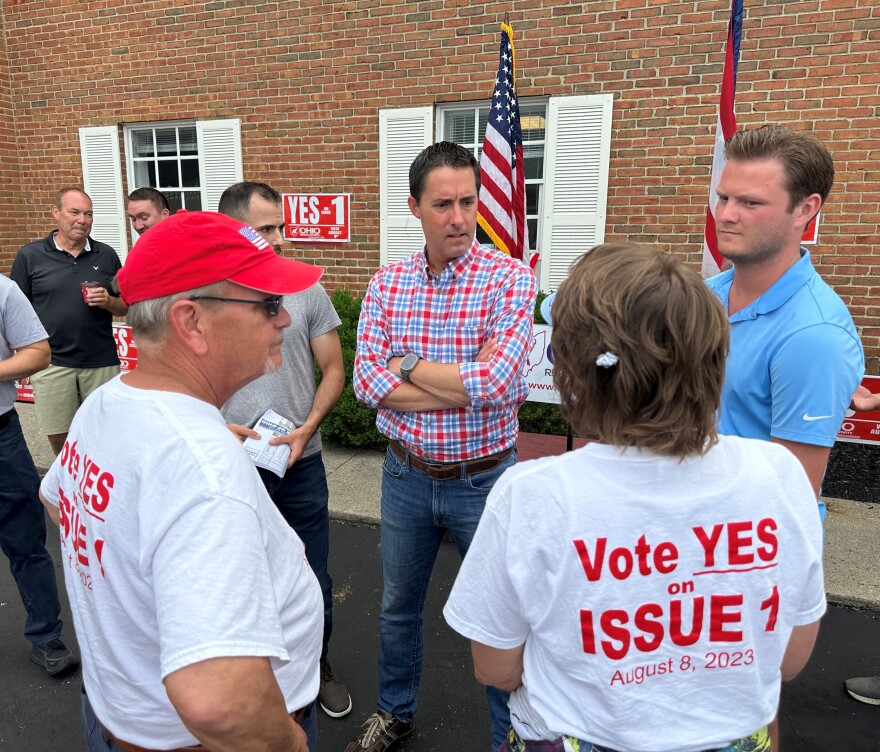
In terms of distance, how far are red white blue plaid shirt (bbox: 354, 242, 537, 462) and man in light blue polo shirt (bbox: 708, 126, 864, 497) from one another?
716 millimetres

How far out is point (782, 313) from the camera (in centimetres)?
174

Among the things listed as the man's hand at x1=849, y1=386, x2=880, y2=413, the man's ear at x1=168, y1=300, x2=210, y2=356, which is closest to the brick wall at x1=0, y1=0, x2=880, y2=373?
the man's hand at x1=849, y1=386, x2=880, y2=413

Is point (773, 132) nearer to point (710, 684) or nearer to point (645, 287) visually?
point (645, 287)

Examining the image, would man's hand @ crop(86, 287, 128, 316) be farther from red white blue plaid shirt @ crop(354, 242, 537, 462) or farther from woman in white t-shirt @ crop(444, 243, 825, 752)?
woman in white t-shirt @ crop(444, 243, 825, 752)

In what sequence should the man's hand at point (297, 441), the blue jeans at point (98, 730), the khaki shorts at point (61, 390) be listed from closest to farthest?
the blue jeans at point (98, 730)
the man's hand at point (297, 441)
the khaki shorts at point (61, 390)

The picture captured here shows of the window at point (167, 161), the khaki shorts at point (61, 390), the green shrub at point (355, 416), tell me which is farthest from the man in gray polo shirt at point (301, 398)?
the window at point (167, 161)

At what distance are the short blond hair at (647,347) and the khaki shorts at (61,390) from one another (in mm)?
4381

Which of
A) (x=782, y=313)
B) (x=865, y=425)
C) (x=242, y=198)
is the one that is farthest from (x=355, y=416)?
(x=782, y=313)

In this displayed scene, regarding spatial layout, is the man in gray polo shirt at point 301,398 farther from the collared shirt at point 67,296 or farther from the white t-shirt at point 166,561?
the collared shirt at point 67,296

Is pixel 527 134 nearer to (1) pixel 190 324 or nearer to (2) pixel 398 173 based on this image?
(2) pixel 398 173

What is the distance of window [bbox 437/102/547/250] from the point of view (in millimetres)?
6379

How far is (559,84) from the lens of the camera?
235 inches

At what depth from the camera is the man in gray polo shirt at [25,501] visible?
2.88m

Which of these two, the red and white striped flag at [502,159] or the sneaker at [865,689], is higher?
the red and white striped flag at [502,159]
